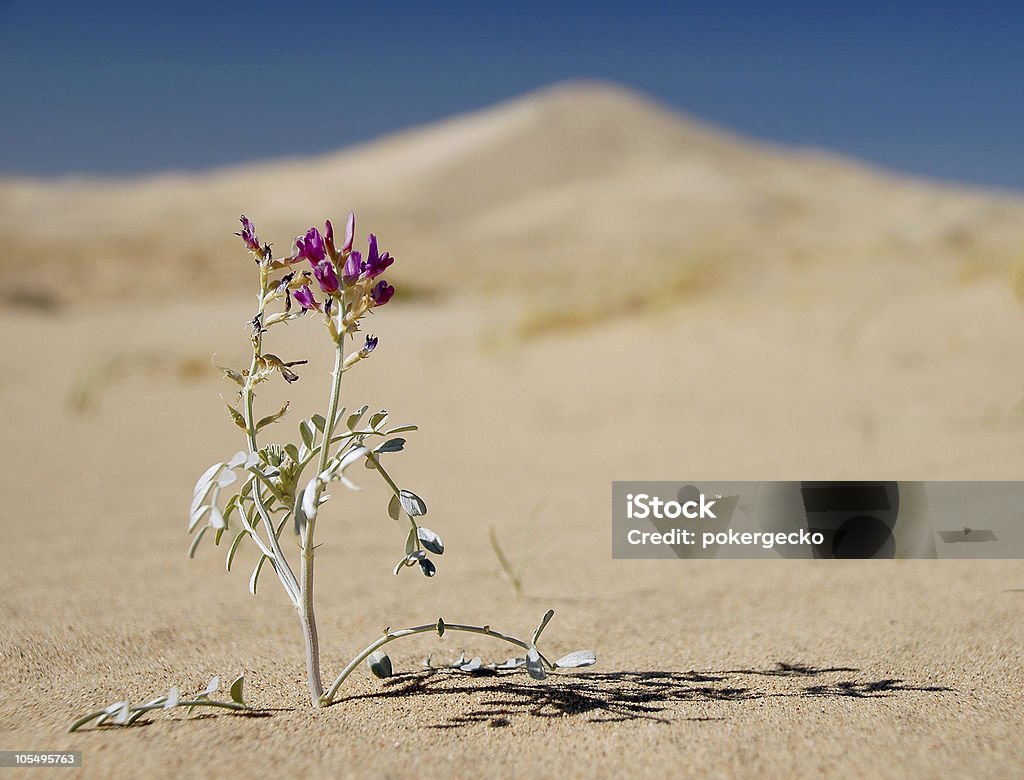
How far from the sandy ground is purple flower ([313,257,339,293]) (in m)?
0.58

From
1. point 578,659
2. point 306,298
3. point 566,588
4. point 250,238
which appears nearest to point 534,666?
point 578,659

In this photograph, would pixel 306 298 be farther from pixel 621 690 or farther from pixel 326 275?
pixel 621 690

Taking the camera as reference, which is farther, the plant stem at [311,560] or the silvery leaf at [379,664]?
the silvery leaf at [379,664]

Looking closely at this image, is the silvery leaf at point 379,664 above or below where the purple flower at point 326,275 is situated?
below

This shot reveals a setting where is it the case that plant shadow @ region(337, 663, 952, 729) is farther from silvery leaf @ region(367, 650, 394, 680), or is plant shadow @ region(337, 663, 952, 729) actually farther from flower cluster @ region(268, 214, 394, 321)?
flower cluster @ region(268, 214, 394, 321)

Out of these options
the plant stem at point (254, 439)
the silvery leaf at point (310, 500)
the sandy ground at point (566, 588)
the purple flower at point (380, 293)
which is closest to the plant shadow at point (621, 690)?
the sandy ground at point (566, 588)

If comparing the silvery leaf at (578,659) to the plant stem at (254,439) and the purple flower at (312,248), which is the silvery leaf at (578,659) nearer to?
the plant stem at (254,439)

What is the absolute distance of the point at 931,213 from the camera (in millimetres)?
31641

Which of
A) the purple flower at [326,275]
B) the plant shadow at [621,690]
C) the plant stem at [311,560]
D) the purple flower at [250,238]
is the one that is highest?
the purple flower at [250,238]

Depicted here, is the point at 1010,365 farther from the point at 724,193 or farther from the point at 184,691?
the point at 724,193

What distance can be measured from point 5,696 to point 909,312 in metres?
5.20

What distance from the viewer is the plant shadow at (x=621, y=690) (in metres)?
1.29

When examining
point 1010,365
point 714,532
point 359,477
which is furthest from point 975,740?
point 1010,365

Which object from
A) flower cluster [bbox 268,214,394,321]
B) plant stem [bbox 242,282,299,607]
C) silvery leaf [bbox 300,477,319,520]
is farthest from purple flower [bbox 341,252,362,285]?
silvery leaf [bbox 300,477,319,520]
